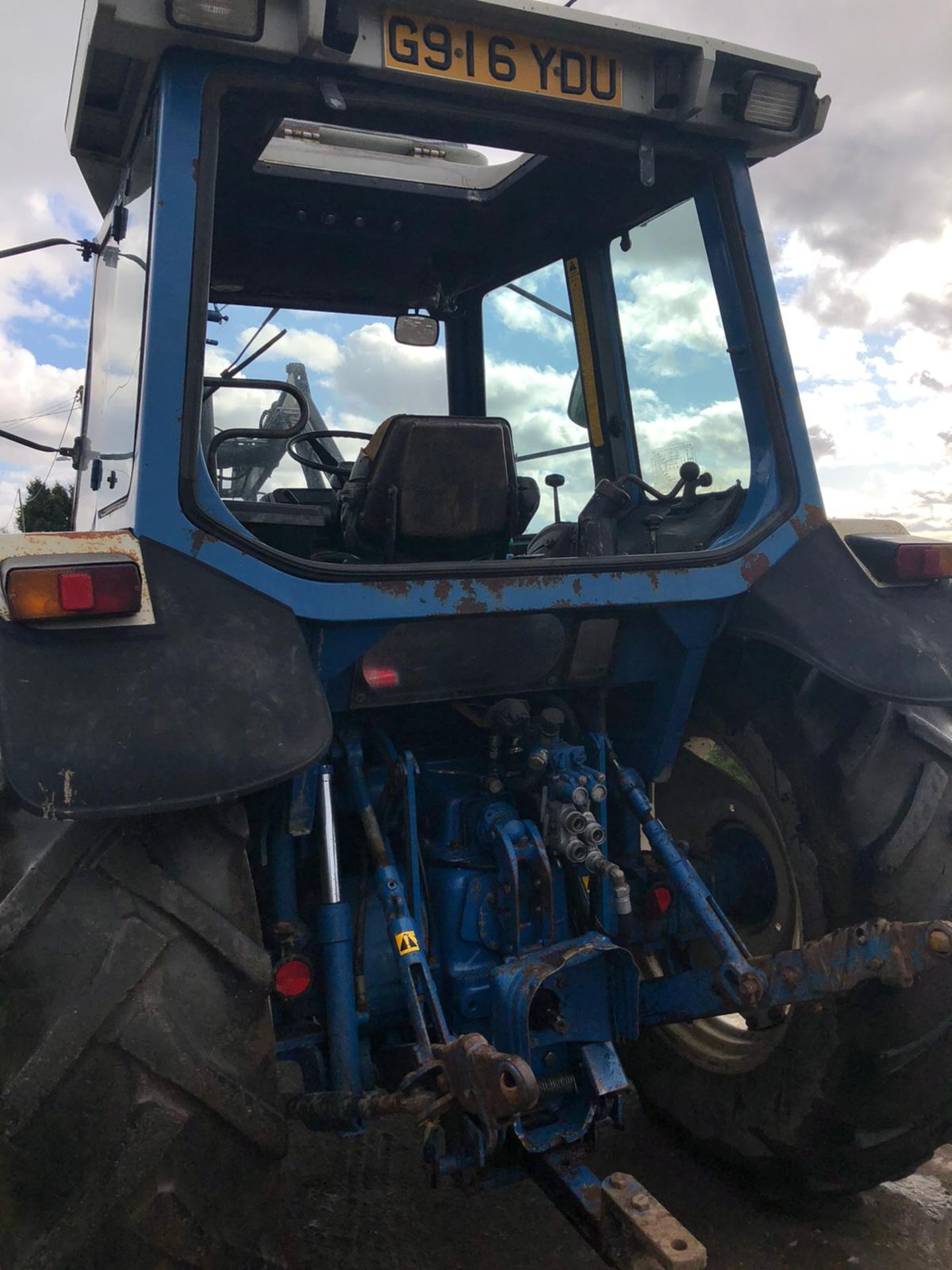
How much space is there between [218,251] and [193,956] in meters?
2.29

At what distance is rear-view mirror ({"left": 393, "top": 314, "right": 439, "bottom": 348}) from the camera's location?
3.37 m

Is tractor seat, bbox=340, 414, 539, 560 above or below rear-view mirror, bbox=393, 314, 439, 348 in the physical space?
below

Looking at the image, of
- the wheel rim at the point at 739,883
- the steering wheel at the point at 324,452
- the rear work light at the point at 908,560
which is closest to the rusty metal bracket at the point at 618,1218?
the wheel rim at the point at 739,883

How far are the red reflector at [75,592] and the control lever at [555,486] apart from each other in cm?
173

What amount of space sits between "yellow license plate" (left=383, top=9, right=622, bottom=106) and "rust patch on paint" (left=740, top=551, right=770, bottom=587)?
3.34 ft

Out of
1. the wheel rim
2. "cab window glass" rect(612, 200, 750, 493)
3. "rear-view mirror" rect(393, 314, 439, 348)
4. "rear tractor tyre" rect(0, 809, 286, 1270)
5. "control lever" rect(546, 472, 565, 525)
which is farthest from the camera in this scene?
"rear-view mirror" rect(393, 314, 439, 348)

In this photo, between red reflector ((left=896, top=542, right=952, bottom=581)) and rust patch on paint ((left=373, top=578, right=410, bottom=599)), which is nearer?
rust patch on paint ((left=373, top=578, right=410, bottom=599))

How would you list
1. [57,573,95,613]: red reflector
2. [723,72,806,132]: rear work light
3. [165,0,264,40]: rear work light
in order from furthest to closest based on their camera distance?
[723,72,806,132]: rear work light → [165,0,264,40]: rear work light → [57,573,95,613]: red reflector

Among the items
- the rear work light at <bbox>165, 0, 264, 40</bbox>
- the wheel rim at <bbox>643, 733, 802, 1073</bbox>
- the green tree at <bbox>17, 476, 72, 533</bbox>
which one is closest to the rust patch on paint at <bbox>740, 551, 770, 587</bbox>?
the wheel rim at <bbox>643, 733, 802, 1073</bbox>

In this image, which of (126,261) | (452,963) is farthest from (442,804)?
(126,261)

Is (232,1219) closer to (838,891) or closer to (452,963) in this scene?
(452,963)

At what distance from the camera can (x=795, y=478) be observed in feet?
7.84

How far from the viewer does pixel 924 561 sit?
232 centimetres

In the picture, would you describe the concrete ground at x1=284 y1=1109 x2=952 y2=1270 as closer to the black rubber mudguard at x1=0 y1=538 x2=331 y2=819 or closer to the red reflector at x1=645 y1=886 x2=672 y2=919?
the red reflector at x1=645 y1=886 x2=672 y2=919
